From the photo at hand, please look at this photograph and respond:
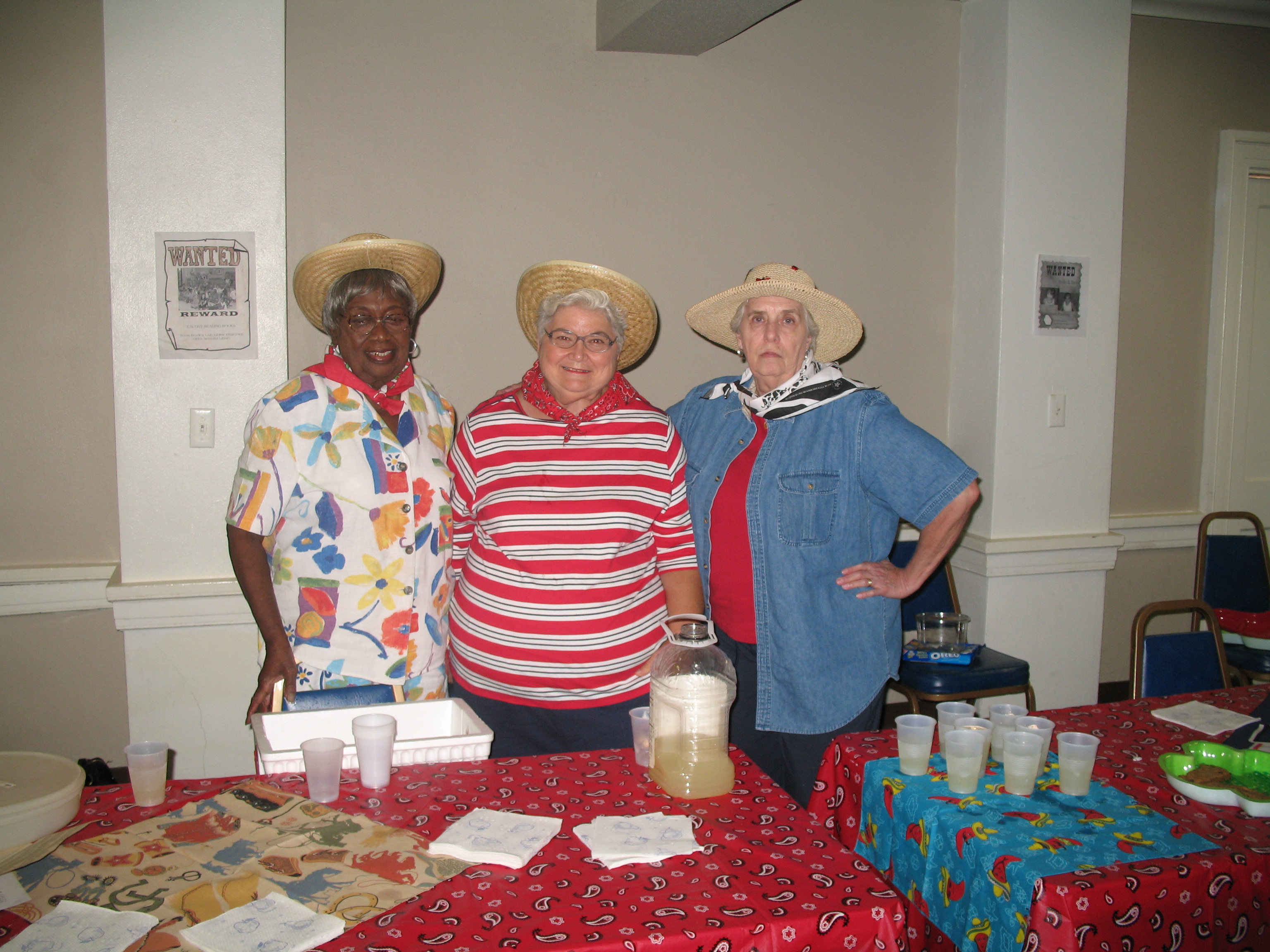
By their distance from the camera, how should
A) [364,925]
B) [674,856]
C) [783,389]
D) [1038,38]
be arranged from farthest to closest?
1. [1038,38]
2. [783,389]
3. [674,856]
4. [364,925]

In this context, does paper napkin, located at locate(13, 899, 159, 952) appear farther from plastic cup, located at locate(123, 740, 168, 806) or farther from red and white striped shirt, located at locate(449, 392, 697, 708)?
red and white striped shirt, located at locate(449, 392, 697, 708)

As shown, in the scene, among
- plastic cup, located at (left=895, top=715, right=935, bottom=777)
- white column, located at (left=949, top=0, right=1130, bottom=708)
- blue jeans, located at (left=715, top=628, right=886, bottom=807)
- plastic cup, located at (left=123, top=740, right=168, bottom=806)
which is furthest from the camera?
white column, located at (left=949, top=0, right=1130, bottom=708)

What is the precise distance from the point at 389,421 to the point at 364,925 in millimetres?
1262

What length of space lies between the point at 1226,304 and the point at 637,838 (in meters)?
4.20

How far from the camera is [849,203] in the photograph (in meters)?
3.62

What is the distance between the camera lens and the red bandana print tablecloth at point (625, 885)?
3.66 feet

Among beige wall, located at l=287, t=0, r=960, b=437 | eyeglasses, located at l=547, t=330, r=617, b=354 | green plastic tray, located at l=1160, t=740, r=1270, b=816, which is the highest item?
beige wall, located at l=287, t=0, r=960, b=437

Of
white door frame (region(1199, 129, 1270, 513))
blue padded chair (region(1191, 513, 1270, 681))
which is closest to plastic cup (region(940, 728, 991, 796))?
blue padded chair (region(1191, 513, 1270, 681))

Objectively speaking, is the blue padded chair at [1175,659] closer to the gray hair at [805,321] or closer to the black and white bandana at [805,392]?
the black and white bandana at [805,392]

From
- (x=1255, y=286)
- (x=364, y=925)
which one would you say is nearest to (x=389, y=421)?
(x=364, y=925)

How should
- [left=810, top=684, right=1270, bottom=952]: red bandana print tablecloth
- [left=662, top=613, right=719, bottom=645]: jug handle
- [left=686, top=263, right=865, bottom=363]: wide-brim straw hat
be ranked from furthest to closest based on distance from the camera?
1. [left=686, top=263, right=865, bottom=363]: wide-brim straw hat
2. [left=662, top=613, right=719, bottom=645]: jug handle
3. [left=810, top=684, right=1270, bottom=952]: red bandana print tablecloth

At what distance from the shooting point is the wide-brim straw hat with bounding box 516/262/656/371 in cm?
225

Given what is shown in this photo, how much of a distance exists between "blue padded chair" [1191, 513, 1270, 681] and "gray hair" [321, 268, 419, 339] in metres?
3.50

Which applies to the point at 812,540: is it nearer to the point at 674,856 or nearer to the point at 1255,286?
the point at 674,856
